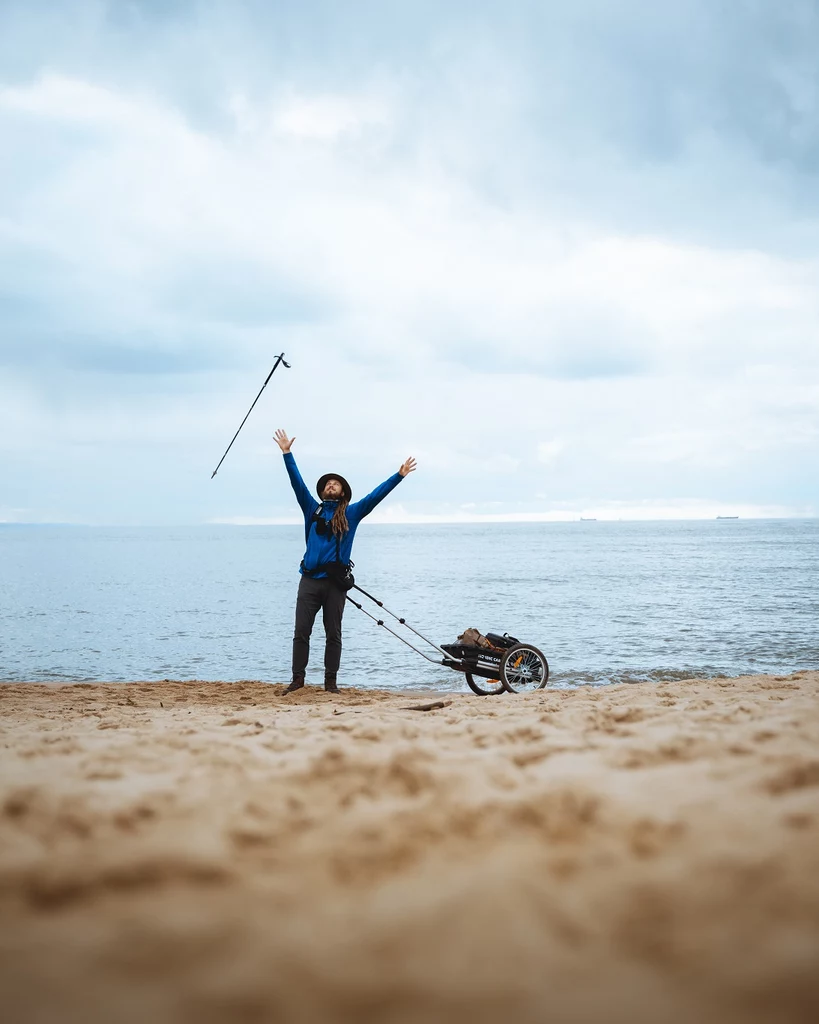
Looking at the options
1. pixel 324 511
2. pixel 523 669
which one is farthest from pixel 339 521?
pixel 523 669

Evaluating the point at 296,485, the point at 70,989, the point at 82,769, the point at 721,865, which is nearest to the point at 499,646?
the point at 296,485

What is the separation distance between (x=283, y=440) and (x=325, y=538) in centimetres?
126

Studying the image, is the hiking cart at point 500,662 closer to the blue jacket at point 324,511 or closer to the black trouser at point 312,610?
the black trouser at point 312,610

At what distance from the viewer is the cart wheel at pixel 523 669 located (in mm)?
8258

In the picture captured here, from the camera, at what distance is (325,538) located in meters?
7.66

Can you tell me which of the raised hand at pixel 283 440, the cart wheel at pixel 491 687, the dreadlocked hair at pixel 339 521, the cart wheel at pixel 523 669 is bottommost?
the cart wheel at pixel 491 687

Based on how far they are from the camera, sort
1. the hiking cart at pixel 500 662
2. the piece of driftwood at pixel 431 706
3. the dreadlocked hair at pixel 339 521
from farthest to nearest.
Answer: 1. the hiking cart at pixel 500 662
2. the dreadlocked hair at pixel 339 521
3. the piece of driftwood at pixel 431 706

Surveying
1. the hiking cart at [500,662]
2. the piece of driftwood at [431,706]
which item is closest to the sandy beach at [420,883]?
the piece of driftwood at [431,706]

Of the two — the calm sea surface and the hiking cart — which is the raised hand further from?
the calm sea surface

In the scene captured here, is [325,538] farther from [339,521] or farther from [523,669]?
[523,669]

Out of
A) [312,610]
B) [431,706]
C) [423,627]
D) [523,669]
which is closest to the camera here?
[431,706]

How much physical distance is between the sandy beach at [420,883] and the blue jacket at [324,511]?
183 inches

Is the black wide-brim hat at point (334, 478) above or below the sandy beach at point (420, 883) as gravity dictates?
above

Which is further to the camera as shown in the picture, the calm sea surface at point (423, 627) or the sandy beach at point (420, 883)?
the calm sea surface at point (423, 627)
